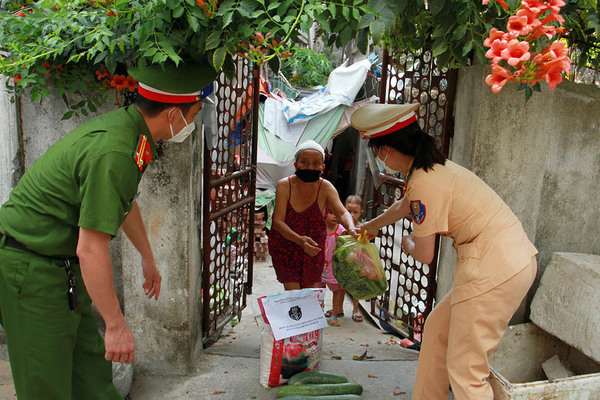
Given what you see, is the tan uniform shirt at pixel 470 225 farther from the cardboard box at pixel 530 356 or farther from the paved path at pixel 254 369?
the paved path at pixel 254 369

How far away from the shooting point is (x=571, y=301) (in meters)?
3.07

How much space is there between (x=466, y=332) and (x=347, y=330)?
248cm

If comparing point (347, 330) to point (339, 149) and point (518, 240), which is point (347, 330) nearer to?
point (518, 240)

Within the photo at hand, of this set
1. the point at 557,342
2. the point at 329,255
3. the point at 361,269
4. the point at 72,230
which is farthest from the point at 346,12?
the point at 329,255

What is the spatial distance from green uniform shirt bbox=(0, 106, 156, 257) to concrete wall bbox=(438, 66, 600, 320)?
2.03m

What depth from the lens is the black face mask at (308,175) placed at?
4383 mm

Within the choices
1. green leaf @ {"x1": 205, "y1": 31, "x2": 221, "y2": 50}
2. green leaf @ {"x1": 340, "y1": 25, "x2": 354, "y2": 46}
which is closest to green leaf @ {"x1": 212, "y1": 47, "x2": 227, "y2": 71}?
green leaf @ {"x1": 205, "y1": 31, "x2": 221, "y2": 50}

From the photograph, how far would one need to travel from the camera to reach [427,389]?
2920mm

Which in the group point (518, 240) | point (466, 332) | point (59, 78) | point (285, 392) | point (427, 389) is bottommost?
point (285, 392)

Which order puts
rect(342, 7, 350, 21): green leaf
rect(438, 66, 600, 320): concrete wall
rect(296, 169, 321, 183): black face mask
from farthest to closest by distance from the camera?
rect(296, 169, 321, 183): black face mask < rect(438, 66, 600, 320): concrete wall < rect(342, 7, 350, 21): green leaf

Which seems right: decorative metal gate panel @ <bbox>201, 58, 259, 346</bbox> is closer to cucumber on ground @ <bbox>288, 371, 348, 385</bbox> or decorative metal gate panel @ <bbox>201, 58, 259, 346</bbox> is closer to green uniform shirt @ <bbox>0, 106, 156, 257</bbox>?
cucumber on ground @ <bbox>288, 371, 348, 385</bbox>

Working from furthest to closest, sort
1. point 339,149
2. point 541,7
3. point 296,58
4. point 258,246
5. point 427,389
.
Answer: point 296,58, point 339,149, point 258,246, point 427,389, point 541,7

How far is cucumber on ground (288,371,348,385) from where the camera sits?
3389 mm

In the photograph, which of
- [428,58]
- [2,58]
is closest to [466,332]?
[428,58]
